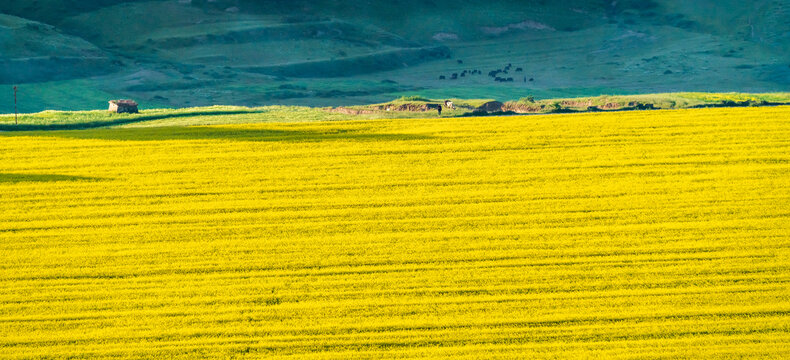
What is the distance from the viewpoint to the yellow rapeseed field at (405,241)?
988 cm

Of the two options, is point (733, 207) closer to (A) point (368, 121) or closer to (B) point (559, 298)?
(B) point (559, 298)

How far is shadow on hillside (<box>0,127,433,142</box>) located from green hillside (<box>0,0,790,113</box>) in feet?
115

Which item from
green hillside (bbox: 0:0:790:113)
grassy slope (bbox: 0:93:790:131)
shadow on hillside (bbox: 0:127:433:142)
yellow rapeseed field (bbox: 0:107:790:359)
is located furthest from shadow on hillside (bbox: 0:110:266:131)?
green hillside (bbox: 0:0:790:113)

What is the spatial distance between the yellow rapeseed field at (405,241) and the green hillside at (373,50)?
3737 cm

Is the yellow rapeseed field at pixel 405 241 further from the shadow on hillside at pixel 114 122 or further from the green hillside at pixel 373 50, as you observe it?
the green hillside at pixel 373 50

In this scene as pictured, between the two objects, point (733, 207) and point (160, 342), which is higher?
point (733, 207)

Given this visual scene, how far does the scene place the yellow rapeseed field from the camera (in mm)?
9875

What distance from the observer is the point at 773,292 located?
1046cm

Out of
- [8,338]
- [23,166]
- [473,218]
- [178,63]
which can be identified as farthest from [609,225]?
[178,63]

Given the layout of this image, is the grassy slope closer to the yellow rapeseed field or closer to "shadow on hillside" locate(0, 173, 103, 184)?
the yellow rapeseed field

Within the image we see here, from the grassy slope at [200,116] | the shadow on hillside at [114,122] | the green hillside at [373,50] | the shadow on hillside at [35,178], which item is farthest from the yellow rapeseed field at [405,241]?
the green hillside at [373,50]

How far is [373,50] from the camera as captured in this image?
251 feet

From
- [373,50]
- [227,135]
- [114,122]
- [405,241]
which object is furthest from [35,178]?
[373,50]

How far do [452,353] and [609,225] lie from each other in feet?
13.2
